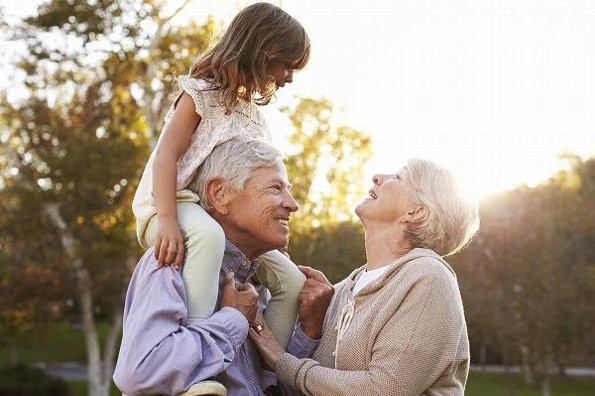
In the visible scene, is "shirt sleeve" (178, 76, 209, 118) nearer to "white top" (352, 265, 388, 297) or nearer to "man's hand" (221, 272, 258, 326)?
"man's hand" (221, 272, 258, 326)

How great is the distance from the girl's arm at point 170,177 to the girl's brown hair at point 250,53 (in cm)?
13

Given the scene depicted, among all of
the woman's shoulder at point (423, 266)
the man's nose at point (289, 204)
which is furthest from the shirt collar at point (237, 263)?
the woman's shoulder at point (423, 266)

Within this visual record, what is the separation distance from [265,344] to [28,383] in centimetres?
1903

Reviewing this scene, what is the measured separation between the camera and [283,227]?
3174 millimetres

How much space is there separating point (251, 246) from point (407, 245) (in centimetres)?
48

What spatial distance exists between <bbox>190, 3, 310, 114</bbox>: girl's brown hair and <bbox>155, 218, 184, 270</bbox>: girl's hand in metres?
0.54

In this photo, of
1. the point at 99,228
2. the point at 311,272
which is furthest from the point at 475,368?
the point at 311,272

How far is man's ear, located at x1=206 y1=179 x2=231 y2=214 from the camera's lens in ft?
10.3

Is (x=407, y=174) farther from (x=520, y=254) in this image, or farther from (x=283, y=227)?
(x=520, y=254)

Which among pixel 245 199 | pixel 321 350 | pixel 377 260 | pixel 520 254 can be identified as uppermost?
pixel 245 199

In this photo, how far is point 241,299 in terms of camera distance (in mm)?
3078

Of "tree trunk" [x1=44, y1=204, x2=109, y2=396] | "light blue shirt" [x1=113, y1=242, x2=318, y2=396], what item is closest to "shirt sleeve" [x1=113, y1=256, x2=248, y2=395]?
"light blue shirt" [x1=113, y1=242, x2=318, y2=396]

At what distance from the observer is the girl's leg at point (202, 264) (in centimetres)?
298

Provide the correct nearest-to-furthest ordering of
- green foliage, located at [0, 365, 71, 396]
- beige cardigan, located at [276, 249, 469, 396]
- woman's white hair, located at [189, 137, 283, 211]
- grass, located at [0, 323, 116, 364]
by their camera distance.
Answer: beige cardigan, located at [276, 249, 469, 396], woman's white hair, located at [189, 137, 283, 211], green foliage, located at [0, 365, 71, 396], grass, located at [0, 323, 116, 364]
